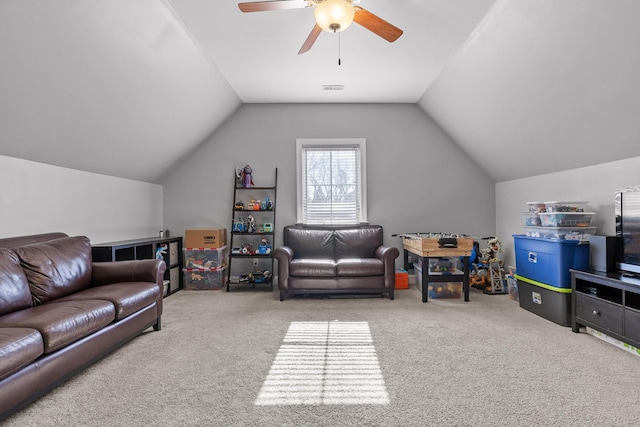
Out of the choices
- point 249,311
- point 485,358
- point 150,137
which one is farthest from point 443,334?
point 150,137

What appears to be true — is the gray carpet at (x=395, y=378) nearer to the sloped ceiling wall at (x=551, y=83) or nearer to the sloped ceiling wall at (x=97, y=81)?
the sloped ceiling wall at (x=551, y=83)

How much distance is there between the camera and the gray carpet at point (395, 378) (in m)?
1.83

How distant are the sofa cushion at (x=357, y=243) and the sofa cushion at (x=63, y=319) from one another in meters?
3.02

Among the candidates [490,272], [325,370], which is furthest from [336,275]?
[490,272]

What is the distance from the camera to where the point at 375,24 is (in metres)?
2.37

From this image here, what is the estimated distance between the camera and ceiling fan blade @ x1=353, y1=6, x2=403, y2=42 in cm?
226

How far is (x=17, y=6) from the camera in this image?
1990 millimetres

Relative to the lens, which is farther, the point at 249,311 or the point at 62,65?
the point at 249,311

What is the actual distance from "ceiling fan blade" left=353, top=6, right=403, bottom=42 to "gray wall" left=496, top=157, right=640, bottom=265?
2474mm

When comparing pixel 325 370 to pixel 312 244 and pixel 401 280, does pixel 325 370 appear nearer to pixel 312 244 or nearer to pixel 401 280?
Answer: pixel 312 244

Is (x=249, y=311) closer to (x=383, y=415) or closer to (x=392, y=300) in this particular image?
(x=392, y=300)

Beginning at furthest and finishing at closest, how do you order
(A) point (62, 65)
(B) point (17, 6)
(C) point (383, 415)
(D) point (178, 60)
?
(D) point (178, 60)
(A) point (62, 65)
(B) point (17, 6)
(C) point (383, 415)

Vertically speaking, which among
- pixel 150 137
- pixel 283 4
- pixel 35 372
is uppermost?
pixel 283 4

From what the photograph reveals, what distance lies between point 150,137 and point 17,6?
218 cm
